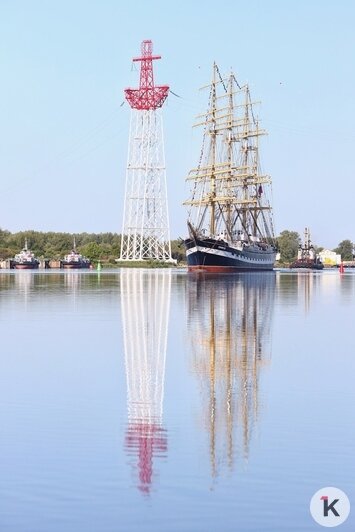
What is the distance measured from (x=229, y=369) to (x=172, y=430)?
561 cm

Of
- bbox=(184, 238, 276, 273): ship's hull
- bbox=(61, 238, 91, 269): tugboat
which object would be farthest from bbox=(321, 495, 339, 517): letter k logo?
bbox=(61, 238, 91, 269): tugboat

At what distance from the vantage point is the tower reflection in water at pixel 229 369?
11.2 meters

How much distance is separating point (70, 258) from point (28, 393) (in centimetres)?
14777

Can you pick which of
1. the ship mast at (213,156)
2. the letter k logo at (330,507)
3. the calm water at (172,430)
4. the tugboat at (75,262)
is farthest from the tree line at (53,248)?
the letter k logo at (330,507)

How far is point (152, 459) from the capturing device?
10.3m

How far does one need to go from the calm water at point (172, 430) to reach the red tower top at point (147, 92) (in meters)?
97.1

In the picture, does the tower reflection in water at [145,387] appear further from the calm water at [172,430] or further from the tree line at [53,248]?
the tree line at [53,248]

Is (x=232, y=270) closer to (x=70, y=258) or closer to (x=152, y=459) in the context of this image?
(x=70, y=258)

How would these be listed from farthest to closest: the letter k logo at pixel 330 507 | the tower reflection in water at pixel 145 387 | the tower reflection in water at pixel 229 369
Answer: the tower reflection in water at pixel 229 369 < the tower reflection in water at pixel 145 387 < the letter k logo at pixel 330 507

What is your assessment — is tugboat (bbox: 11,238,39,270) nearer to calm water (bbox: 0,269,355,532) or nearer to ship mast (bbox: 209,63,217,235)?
ship mast (bbox: 209,63,217,235)

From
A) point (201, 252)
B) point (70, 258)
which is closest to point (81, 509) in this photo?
point (201, 252)

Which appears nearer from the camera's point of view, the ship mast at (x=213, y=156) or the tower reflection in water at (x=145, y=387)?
the tower reflection in water at (x=145, y=387)

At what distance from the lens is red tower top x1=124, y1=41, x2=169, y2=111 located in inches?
4670

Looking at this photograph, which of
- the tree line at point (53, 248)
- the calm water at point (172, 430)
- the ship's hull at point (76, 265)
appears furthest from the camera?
the tree line at point (53, 248)
